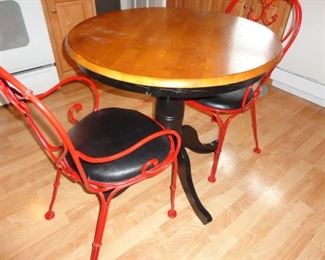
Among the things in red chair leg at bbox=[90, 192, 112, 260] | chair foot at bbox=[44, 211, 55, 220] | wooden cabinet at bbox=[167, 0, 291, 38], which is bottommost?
chair foot at bbox=[44, 211, 55, 220]

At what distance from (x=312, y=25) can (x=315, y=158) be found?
1017 mm

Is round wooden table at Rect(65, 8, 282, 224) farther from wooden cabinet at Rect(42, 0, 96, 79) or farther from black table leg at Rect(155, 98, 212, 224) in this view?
wooden cabinet at Rect(42, 0, 96, 79)

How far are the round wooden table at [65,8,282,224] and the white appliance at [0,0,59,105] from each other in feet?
2.89

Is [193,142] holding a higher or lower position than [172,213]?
higher

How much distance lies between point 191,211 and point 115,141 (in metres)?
0.64

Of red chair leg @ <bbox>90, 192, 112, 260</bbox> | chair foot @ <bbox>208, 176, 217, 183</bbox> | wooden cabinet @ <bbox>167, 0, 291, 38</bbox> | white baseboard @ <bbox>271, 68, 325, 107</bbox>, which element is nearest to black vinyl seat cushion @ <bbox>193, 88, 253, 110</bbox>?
chair foot @ <bbox>208, 176, 217, 183</bbox>

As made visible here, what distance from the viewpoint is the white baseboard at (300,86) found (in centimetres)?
202

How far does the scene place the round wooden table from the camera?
75 centimetres

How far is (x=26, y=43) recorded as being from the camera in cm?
179

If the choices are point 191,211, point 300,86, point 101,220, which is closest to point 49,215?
point 101,220

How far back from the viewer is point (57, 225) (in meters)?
1.21

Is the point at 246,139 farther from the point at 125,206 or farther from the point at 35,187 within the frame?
the point at 35,187

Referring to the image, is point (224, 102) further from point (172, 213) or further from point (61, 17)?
point (61, 17)

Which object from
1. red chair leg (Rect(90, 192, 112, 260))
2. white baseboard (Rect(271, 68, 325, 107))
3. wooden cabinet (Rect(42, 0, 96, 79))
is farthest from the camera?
white baseboard (Rect(271, 68, 325, 107))
